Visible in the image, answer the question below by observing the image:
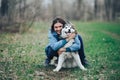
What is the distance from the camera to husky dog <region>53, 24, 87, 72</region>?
8879 mm

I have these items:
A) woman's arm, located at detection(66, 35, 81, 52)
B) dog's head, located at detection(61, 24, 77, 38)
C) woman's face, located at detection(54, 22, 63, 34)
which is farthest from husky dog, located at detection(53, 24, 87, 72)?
woman's face, located at detection(54, 22, 63, 34)

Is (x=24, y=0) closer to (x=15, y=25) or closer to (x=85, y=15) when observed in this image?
(x=15, y=25)

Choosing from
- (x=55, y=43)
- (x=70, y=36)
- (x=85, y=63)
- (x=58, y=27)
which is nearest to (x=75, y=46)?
(x=70, y=36)

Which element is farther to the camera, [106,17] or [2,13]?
[106,17]

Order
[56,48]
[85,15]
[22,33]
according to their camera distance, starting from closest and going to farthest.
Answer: [56,48] < [22,33] < [85,15]

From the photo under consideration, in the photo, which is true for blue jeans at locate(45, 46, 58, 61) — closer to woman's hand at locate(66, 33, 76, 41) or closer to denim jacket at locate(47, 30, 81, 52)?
denim jacket at locate(47, 30, 81, 52)

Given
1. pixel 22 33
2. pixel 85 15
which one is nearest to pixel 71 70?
pixel 22 33

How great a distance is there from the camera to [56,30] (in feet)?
30.5

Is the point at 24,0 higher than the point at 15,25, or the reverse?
the point at 24,0

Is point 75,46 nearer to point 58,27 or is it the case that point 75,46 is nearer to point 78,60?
point 78,60

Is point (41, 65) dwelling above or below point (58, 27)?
below

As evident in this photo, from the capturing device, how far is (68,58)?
30.1 feet

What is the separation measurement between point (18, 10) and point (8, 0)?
0.82 m

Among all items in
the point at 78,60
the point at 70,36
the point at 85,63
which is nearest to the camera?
the point at 70,36
